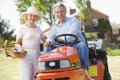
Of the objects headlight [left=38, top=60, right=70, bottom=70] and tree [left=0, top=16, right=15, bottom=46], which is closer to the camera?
headlight [left=38, top=60, right=70, bottom=70]

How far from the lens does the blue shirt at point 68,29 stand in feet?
21.9

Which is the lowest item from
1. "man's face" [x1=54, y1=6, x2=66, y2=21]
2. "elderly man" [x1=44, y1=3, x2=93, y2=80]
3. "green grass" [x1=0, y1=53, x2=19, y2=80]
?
"green grass" [x1=0, y1=53, x2=19, y2=80]

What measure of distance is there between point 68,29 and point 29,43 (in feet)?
2.55

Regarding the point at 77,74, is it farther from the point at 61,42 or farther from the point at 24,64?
the point at 24,64

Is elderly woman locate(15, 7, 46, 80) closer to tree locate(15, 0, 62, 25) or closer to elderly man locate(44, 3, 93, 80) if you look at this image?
elderly man locate(44, 3, 93, 80)

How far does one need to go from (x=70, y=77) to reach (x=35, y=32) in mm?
1598

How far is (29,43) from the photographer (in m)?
7.02

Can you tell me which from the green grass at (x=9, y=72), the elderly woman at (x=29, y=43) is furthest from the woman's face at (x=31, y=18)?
the green grass at (x=9, y=72)

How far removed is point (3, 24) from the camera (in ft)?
202

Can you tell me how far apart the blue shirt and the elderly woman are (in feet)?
1.20

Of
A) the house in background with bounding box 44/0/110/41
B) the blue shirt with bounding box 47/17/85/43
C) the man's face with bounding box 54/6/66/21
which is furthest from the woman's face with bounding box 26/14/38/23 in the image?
the house in background with bounding box 44/0/110/41

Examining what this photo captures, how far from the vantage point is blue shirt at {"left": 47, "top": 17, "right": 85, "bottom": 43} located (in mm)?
6684

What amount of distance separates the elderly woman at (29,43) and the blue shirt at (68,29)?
365mm

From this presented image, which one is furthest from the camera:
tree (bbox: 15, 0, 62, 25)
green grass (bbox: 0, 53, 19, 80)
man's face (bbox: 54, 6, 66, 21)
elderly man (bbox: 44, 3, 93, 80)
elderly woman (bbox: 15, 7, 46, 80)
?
tree (bbox: 15, 0, 62, 25)
